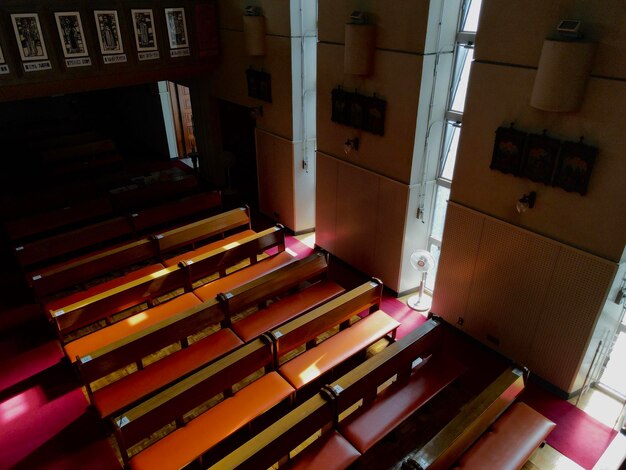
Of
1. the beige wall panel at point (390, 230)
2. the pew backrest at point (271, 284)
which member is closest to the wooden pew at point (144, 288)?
the pew backrest at point (271, 284)

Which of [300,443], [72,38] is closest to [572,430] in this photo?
[300,443]

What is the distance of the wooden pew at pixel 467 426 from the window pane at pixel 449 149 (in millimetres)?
2879

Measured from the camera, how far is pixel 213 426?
4.29 meters

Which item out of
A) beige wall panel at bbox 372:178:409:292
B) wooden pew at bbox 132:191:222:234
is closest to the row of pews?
beige wall panel at bbox 372:178:409:292

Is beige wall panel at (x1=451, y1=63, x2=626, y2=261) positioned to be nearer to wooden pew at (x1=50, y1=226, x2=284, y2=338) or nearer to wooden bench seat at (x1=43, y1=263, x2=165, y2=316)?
wooden pew at (x1=50, y1=226, x2=284, y2=338)

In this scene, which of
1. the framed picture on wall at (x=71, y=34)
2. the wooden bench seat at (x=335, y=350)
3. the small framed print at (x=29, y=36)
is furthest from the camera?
the framed picture on wall at (x=71, y=34)

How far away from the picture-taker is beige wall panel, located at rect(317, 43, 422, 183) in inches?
225

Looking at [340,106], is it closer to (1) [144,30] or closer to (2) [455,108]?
(2) [455,108]

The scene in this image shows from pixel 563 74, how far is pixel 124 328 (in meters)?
5.36

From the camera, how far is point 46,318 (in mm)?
6316

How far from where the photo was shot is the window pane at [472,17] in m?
5.42

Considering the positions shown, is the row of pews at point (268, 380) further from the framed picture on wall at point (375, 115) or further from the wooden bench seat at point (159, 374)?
the framed picture on wall at point (375, 115)

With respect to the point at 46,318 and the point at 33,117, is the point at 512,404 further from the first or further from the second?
the point at 33,117

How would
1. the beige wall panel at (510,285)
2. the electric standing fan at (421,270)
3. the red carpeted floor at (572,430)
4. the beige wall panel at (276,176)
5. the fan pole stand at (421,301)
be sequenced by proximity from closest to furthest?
the red carpeted floor at (572,430)
the beige wall panel at (510,285)
the electric standing fan at (421,270)
the fan pole stand at (421,301)
the beige wall panel at (276,176)
